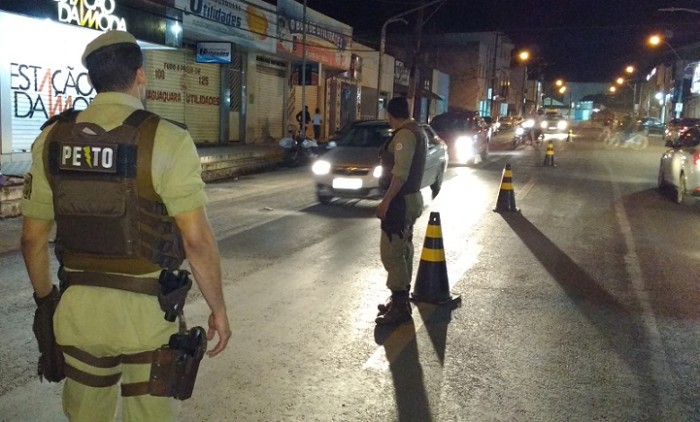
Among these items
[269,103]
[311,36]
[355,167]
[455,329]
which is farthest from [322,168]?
[311,36]

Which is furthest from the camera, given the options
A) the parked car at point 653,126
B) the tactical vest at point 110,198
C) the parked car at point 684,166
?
the parked car at point 653,126

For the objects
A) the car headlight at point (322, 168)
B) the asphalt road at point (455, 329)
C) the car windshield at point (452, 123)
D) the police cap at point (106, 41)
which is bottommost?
the asphalt road at point (455, 329)

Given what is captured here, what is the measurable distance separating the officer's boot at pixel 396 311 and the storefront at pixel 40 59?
33.2 ft

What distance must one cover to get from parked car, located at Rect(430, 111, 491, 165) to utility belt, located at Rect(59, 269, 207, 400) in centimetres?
Result: 1945

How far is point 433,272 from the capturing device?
6152 millimetres

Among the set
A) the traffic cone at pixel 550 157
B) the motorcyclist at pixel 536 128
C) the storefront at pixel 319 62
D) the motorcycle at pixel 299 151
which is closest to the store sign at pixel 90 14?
the motorcycle at pixel 299 151

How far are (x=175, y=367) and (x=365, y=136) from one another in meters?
11.3

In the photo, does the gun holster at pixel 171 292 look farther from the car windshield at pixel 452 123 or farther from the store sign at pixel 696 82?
the store sign at pixel 696 82

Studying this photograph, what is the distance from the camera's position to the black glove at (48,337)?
240cm

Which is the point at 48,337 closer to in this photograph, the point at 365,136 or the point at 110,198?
the point at 110,198

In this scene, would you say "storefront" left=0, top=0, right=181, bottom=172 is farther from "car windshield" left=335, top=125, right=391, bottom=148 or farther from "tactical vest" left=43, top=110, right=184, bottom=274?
"tactical vest" left=43, top=110, right=184, bottom=274

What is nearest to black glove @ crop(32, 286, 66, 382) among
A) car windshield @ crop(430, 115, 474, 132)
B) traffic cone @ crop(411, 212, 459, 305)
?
traffic cone @ crop(411, 212, 459, 305)

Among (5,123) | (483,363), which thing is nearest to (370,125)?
(5,123)

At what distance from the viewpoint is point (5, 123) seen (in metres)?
13.2
